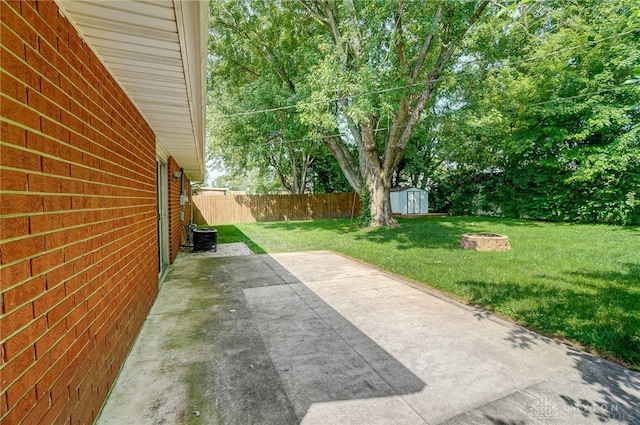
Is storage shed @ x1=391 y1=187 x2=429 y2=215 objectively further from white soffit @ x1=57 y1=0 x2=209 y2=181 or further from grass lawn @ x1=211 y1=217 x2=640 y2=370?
white soffit @ x1=57 y1=0 x2=209 y2=181

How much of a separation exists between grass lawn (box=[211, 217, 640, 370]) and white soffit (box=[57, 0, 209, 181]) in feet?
13.0

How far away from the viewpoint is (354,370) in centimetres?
255

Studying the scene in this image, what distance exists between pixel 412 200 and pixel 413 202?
15 centimetres

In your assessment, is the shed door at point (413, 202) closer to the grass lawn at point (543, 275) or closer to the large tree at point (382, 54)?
the large tree at point (382, 54)

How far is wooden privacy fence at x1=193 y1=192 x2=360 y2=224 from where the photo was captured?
59.0 feet

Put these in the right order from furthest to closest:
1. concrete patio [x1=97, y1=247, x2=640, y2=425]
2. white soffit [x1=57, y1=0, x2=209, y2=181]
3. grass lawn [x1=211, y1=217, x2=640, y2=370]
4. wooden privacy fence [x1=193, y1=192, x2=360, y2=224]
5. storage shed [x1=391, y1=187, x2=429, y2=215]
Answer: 1. storage shed [x1=391, y1=187, x2=429, y2=215]
2. wooden privacy fence [x1=193, y1=192, x2=360, y2=224]
3. grass lawn [x1=211, y1=217, x2=640, y2=370]
4. concrete patio [x1=97, y1=247, x2=640, y2=425]
5. white soffit [x1=57, y1=0, x2=209, y2=181]

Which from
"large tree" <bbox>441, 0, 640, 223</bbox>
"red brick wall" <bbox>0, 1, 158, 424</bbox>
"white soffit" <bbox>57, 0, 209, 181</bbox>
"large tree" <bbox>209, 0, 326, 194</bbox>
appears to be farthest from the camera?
"large tree" <bbox>209, 0, 326, 194</bbox>

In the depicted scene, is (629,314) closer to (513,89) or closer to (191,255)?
(191,255)

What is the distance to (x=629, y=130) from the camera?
12445 millimetres

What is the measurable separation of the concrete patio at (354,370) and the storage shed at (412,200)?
17150 millimetres

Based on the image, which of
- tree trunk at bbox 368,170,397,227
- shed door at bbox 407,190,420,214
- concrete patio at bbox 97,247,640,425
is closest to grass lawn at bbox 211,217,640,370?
concrete patio at bbox 97,247,640,425

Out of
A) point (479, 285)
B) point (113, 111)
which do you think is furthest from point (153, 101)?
point (479, 285)

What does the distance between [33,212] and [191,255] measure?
6978 mm

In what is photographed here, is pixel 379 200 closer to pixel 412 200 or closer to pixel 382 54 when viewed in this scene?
pixel 382 54
